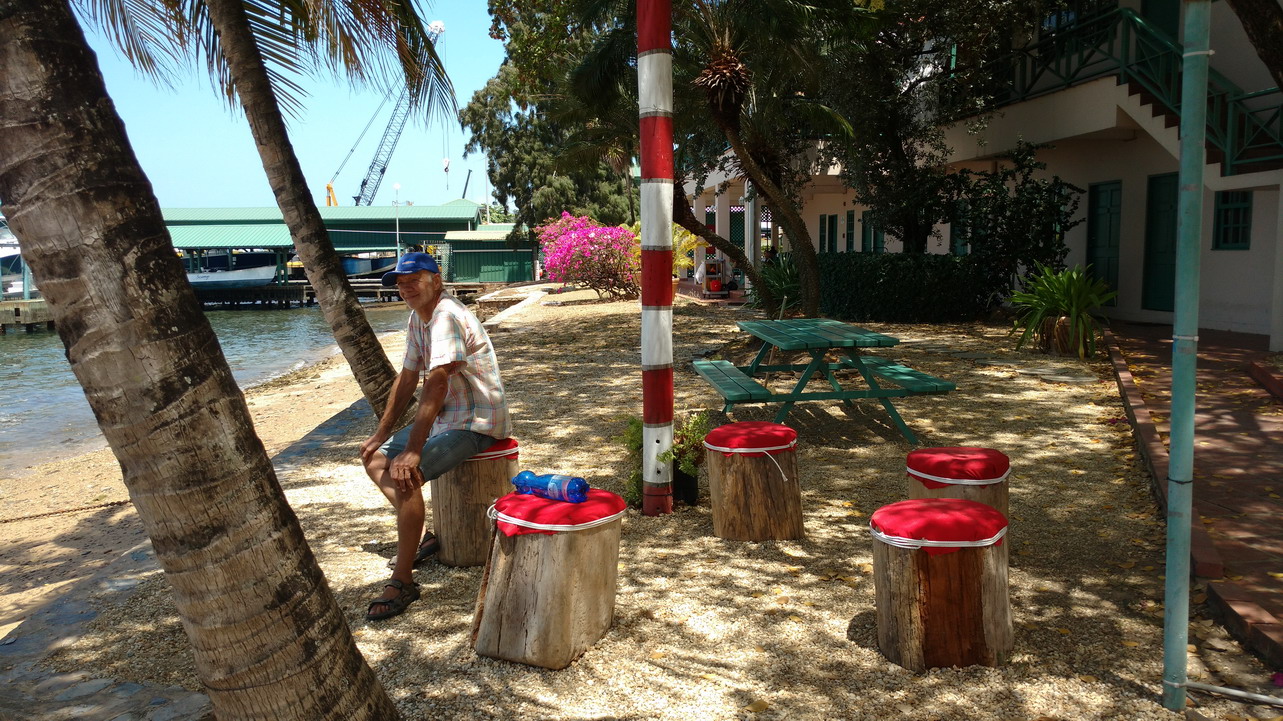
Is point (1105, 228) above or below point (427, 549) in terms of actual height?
above

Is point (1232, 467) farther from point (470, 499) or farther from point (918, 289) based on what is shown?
point (918, 289)

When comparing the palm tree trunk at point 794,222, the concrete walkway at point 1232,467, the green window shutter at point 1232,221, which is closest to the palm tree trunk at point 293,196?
the concrete walkway at point 1232,467

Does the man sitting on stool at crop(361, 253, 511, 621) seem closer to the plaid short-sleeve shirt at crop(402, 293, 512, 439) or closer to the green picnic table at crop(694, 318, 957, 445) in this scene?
the plaid short-sleeve shirt at crop(402, 293, 512, 439)

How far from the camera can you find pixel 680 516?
555 centimetres

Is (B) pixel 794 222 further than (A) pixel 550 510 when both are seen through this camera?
Yes

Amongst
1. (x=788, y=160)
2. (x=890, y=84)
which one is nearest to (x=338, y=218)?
(x=788, y=160)

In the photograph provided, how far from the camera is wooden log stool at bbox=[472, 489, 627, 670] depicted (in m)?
3.60

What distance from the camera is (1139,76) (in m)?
12.5

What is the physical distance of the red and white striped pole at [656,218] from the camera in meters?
5.00

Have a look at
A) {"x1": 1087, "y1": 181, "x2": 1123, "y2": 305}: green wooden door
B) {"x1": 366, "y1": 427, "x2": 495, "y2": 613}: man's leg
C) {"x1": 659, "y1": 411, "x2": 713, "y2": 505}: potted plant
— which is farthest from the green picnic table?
{"x1": 1087, "y1": 181, "x2": 1123, "y2": 305}: green wooden door

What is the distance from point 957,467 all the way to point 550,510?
2112 mm

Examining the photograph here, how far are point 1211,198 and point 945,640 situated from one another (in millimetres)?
11986

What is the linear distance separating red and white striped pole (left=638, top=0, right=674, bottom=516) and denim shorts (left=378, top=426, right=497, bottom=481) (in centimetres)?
119

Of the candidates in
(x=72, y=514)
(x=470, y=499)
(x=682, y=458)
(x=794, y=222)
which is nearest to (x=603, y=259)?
(x=794, y=222)
